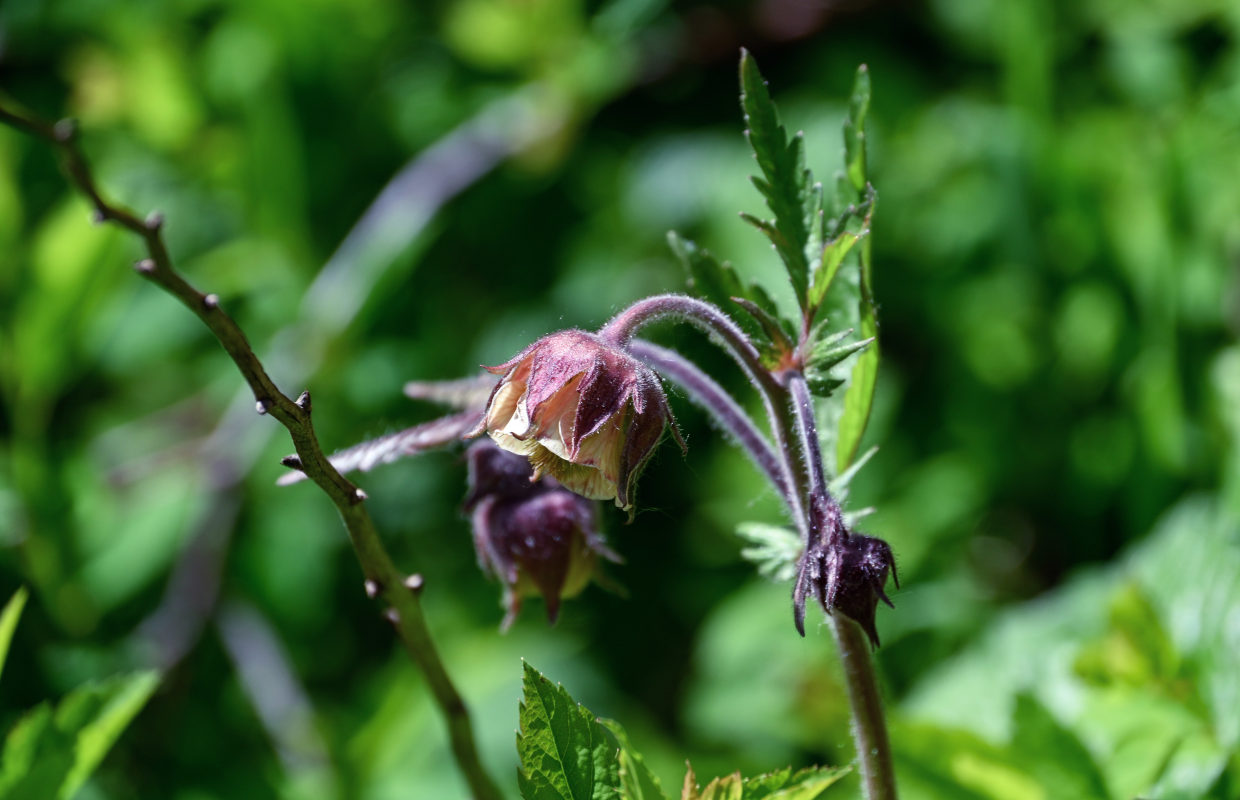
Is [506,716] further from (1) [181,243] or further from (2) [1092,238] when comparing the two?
(2) [1092,238]

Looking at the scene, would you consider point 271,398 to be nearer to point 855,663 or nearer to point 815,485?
point 815,485

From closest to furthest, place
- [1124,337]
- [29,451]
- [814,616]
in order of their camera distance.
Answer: [814,616] < [29,451] < [1124,337]

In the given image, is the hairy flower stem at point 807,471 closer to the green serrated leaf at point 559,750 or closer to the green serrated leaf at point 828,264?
the green serrated leaf at point 828,264

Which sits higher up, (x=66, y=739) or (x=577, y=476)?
(x=577, y=476)

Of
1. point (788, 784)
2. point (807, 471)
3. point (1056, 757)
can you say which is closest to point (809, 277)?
point (807, 471)

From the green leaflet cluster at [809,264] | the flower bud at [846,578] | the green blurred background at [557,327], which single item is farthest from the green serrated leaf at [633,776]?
the green blurred background at [557,327]

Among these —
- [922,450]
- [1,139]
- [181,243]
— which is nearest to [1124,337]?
[922,450]

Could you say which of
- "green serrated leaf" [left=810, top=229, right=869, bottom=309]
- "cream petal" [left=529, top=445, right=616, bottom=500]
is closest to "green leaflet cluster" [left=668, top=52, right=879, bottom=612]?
"green serrated leaf" [left=810, top=229, right=869, bottom=309]
